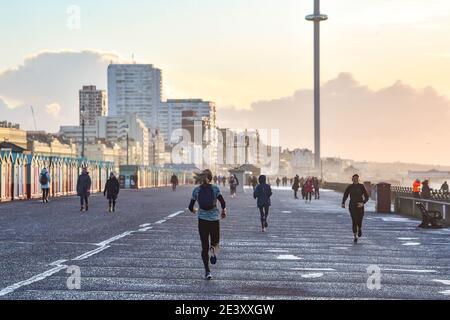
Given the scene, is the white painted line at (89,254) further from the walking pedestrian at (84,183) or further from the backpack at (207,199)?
the walking pedestrian at (84,183)

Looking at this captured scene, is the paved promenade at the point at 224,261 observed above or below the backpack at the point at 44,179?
below

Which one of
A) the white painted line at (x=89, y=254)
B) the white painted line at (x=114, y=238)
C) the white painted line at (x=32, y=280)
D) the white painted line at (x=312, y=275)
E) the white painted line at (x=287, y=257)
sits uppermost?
the white painted line at (x=32, y=280)

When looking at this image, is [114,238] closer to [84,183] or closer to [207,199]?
[207,199]

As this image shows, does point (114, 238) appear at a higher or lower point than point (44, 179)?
lower

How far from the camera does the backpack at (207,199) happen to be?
12367 mm

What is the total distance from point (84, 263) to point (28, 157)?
3569 cm

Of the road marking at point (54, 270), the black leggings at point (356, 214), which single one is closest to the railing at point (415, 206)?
the black leggings at point (356, 214)

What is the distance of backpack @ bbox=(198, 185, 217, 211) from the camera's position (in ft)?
40.6

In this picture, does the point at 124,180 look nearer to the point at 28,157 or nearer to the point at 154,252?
the point at 28,157

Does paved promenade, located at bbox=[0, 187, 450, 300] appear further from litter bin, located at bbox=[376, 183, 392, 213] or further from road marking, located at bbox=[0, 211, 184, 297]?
litter bin, located at bbox=[376, 183, 392, 213]

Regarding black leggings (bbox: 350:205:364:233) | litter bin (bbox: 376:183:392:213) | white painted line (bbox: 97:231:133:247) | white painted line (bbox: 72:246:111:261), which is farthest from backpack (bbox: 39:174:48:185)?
black leggings (bbox: 350:205:364:233)

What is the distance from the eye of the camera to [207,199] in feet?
40.6

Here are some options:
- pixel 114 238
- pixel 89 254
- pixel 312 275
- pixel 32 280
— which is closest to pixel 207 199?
pixel 312 275
